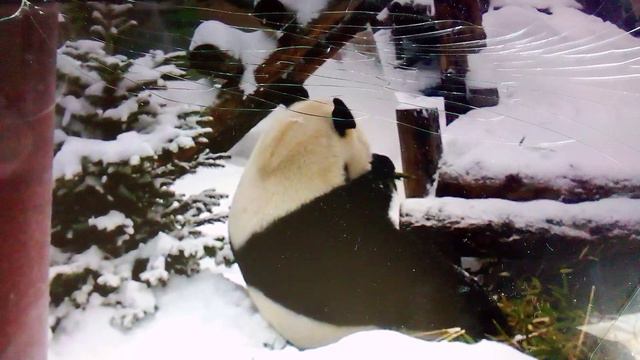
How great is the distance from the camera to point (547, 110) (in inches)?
38.0

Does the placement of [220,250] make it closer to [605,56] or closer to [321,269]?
[321,269]

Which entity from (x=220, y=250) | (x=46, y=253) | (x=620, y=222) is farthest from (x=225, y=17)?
(x=620, y=222)

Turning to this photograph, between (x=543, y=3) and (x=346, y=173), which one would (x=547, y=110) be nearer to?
(x=543, y=3)

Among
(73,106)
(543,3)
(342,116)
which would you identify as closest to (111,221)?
(73,106)

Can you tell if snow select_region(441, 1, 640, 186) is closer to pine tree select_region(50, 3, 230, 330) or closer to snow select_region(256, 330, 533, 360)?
snow select_region(256, 330, 533, 360)

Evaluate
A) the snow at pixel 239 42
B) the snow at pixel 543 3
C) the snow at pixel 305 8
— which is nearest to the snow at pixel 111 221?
the snow at pixel 239 42

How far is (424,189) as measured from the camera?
97 centimetres

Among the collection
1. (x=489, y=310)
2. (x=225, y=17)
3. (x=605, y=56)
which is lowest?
(x=489, y=310)

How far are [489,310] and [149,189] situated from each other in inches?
24.8

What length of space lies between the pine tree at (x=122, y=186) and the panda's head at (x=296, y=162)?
5cm

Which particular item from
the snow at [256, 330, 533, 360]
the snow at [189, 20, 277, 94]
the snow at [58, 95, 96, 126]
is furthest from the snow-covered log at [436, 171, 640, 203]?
the snow at [58, 95, 96, 126]

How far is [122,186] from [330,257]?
382mm

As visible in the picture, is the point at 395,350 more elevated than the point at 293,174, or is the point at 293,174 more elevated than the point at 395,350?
the point at 293,174

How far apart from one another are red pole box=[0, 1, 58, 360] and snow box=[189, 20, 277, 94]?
0.82 ft
